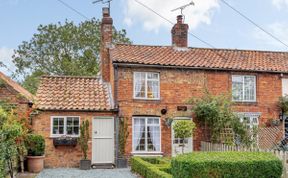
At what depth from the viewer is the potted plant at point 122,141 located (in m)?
21.5

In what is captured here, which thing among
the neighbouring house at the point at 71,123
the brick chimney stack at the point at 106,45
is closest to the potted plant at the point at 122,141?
the neighbouring house at the point at 71,123

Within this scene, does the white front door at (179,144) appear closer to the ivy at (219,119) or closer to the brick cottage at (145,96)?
the brick cottage at (145,96)

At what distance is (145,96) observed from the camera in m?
22.4

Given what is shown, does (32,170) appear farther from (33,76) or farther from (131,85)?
(33,76)

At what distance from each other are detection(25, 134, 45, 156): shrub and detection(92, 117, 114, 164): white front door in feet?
9.67

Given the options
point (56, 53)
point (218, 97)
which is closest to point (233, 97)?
point (218, 97)

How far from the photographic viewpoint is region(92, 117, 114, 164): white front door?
2170 cm

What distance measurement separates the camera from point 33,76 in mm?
40188

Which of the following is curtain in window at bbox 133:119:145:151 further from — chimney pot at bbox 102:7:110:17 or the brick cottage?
chimney pot at bbox 102:7:110:17

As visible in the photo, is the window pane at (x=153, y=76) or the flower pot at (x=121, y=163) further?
the window pane at (x=153, y=76)

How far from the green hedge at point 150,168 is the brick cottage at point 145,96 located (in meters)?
3.04

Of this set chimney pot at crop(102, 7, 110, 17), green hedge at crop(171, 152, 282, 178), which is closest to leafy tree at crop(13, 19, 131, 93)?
chimney pot at crop(102, 7, 110, 17)

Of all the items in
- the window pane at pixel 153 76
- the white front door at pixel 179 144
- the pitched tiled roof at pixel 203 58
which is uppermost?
the pitched tiled roof at pixel 203 58

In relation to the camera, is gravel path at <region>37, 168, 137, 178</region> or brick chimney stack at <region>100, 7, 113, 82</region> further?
brick chimney stack at <region>100, 7, 113, 82</region>
